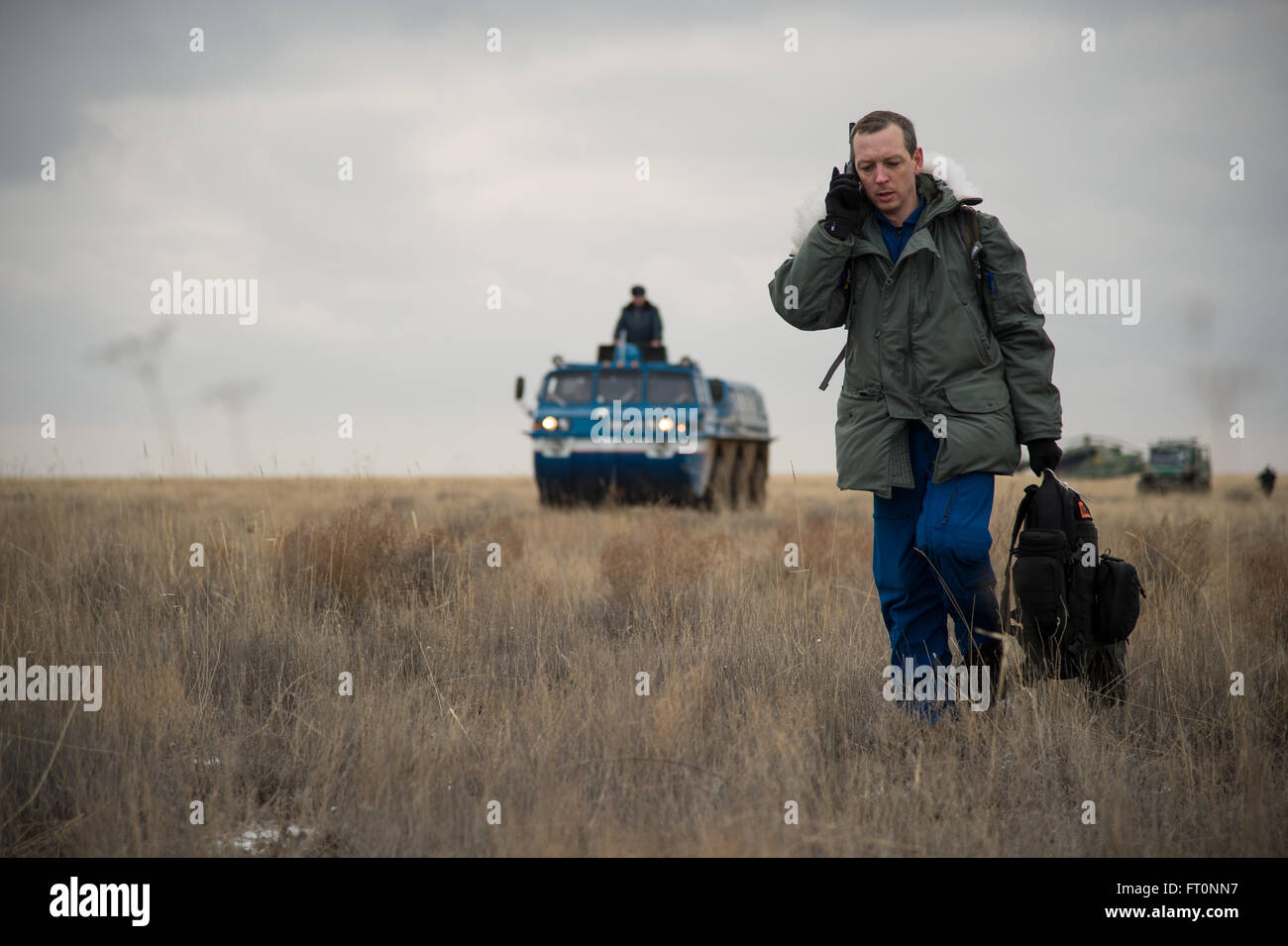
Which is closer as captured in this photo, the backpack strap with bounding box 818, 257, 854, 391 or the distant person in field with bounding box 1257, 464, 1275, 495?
the backpack strap with bounding box 818, 257, 854, 391

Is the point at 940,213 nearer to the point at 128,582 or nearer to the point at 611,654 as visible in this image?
the point at 611,654

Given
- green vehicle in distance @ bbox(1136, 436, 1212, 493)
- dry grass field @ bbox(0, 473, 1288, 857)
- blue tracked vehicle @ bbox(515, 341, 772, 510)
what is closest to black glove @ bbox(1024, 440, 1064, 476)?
dry grass field @ bbox(0, 473, 1288, 857)

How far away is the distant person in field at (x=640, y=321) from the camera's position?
15148mm

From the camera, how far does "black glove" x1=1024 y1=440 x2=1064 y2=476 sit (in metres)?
3.56

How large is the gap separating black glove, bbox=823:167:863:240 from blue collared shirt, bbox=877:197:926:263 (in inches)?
6.3

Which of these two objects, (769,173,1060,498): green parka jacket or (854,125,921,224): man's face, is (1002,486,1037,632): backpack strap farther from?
(854,125,921,224): man's face

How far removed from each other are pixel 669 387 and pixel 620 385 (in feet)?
2.21

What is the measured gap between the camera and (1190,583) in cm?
604

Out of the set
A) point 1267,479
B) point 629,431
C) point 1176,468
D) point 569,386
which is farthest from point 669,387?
point 1176,468

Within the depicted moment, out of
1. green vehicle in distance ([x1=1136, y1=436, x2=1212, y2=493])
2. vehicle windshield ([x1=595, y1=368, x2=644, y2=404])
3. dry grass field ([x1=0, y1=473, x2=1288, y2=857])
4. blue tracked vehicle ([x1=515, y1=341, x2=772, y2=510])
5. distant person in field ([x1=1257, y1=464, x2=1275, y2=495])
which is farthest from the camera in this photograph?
green vehicle in distance ([x1=1136, y1=436, x2=1212, y2=493])

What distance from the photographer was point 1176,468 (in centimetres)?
2628

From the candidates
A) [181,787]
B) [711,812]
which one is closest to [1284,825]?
[711,812]

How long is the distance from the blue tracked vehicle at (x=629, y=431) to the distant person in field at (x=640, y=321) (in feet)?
0.62

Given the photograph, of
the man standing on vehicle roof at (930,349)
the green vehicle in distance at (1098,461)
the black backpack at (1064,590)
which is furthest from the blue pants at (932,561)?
the green vehicle in distance at (1098,461)
